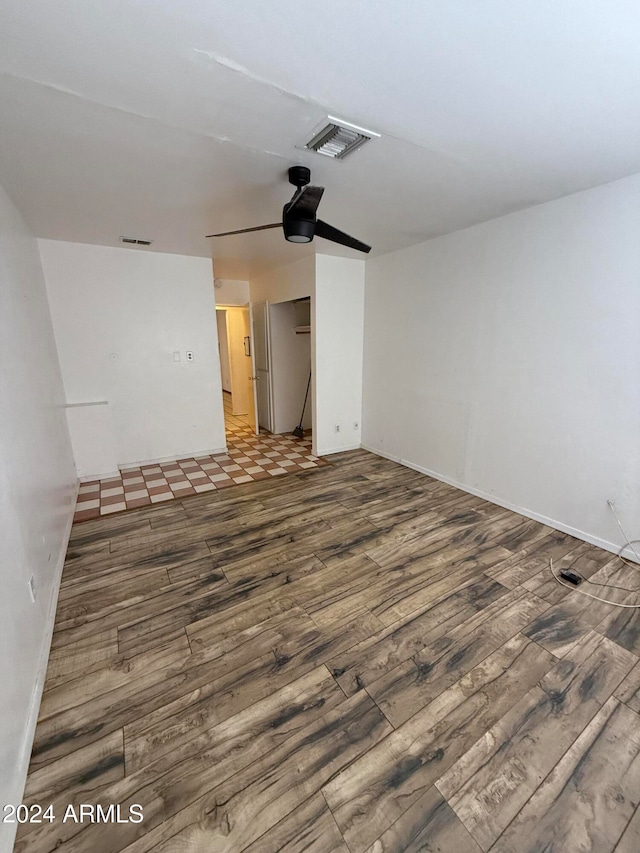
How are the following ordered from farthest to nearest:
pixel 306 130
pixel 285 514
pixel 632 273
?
pixel 285 514
pixel 632 273
pixel 306 130

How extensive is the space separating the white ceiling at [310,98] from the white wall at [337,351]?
65.4 inches

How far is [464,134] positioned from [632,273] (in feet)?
4.87

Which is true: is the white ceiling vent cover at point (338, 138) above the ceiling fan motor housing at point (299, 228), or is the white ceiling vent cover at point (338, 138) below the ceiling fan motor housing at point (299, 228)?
above

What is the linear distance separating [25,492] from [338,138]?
8.13 ft

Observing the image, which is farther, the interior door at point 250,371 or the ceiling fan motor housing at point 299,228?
the interior door at point 250,371

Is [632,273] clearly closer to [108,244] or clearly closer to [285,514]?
[285,514]

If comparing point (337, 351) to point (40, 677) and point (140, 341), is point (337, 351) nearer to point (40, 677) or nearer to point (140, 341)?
point (140, 341)

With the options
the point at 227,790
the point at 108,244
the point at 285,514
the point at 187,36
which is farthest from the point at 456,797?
the point at 108,244

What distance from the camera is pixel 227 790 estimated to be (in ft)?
3.86

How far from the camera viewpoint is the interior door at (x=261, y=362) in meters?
5.19

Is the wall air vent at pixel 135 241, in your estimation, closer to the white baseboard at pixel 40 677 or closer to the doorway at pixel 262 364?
the doorway at pixel 262 364

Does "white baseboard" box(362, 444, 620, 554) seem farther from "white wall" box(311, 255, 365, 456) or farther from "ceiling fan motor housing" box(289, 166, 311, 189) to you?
"ceiling fan motor housing" box(289, 166, 311, 189)

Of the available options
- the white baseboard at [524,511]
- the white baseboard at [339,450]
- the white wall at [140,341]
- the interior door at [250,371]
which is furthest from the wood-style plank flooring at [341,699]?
the interior door at [250,371]

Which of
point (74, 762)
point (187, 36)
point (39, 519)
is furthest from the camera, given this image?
point (39, 519)
